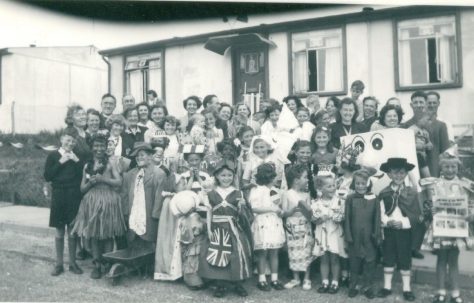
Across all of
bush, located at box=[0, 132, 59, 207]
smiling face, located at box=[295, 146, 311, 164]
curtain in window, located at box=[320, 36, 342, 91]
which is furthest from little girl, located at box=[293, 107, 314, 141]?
bush, located at box=[0, 132, 59, 207]

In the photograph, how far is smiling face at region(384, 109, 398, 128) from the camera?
17.5 ft

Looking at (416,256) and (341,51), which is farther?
(341,51)

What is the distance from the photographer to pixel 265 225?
4781 millimetres

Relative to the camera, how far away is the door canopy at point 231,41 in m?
10.9

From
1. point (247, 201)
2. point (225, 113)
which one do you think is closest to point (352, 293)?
point (247, 201)

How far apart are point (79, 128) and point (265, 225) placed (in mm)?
2614

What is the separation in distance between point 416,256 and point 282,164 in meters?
1.82

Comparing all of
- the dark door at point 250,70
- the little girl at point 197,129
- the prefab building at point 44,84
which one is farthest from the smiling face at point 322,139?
the prefab building at point 44,84

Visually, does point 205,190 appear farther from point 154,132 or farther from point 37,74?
point 37,74

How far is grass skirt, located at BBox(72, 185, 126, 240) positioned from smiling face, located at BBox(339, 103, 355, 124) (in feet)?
9.09

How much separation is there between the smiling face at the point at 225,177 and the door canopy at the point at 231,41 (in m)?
6.54

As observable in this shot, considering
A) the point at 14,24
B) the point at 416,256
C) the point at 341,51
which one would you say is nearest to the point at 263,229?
the point at 416,256

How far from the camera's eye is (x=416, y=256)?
5.28m

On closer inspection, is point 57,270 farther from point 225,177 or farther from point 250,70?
point 250,70
